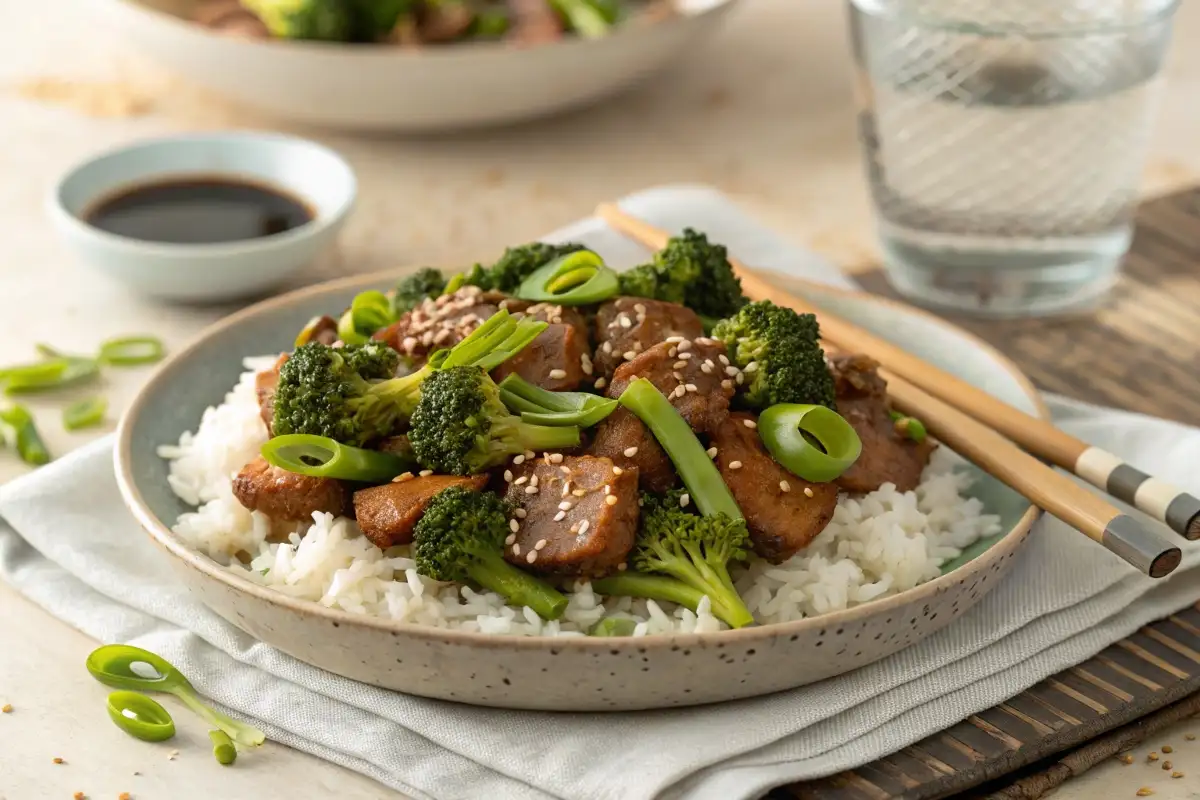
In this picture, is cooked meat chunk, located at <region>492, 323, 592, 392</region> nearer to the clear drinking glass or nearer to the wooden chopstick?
the wooden chopstick

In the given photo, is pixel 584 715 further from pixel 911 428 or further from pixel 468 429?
pixel 911 428

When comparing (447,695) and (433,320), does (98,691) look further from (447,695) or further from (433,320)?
(433,320)

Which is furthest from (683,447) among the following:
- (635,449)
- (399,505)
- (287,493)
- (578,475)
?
(287,493)

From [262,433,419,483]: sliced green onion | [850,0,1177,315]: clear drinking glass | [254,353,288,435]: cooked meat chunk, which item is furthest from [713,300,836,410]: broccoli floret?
[850,0,1177,315]: clear drinking glass

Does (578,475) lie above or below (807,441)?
above

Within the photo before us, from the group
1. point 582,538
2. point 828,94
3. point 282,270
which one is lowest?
point 828,94

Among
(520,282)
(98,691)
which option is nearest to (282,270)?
(520,282)

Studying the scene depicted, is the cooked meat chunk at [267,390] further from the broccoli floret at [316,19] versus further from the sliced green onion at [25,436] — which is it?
the broccoli floret at [316,19]
